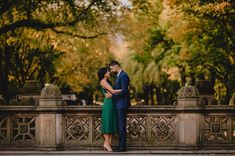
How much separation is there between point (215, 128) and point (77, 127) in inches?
144

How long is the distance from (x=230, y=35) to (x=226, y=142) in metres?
17.1

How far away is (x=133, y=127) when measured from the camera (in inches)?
604

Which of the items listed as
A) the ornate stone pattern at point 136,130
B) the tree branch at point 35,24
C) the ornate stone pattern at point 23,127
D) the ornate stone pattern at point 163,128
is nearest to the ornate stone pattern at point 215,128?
the ornate stone pattern at point 163,128

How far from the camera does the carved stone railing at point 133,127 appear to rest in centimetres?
1516

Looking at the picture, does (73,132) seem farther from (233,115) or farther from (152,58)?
(152,58)

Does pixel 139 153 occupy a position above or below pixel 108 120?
below

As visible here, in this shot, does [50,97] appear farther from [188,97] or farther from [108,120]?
[188,97]

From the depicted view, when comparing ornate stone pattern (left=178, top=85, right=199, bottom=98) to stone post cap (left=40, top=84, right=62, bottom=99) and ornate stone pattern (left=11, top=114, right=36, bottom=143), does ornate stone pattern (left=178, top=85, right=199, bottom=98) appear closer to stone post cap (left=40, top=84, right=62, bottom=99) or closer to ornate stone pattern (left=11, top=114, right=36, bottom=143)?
stone post cap (left=40, top=84, right=62, bottom=99)

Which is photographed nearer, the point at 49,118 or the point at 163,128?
the point at 49,118

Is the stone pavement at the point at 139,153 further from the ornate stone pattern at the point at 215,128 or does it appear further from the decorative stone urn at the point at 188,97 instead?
the decorative stone urn at the point at 188,97

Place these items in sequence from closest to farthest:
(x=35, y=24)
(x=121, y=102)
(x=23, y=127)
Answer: (x=121, y=102) < (x=23, y=127) < (x=35, y=24)

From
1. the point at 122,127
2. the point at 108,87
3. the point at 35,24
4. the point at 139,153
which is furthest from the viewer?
the point at 35,24

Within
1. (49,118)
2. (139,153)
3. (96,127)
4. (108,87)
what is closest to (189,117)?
(139,153)

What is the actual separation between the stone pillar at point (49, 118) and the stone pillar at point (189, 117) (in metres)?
3.24
